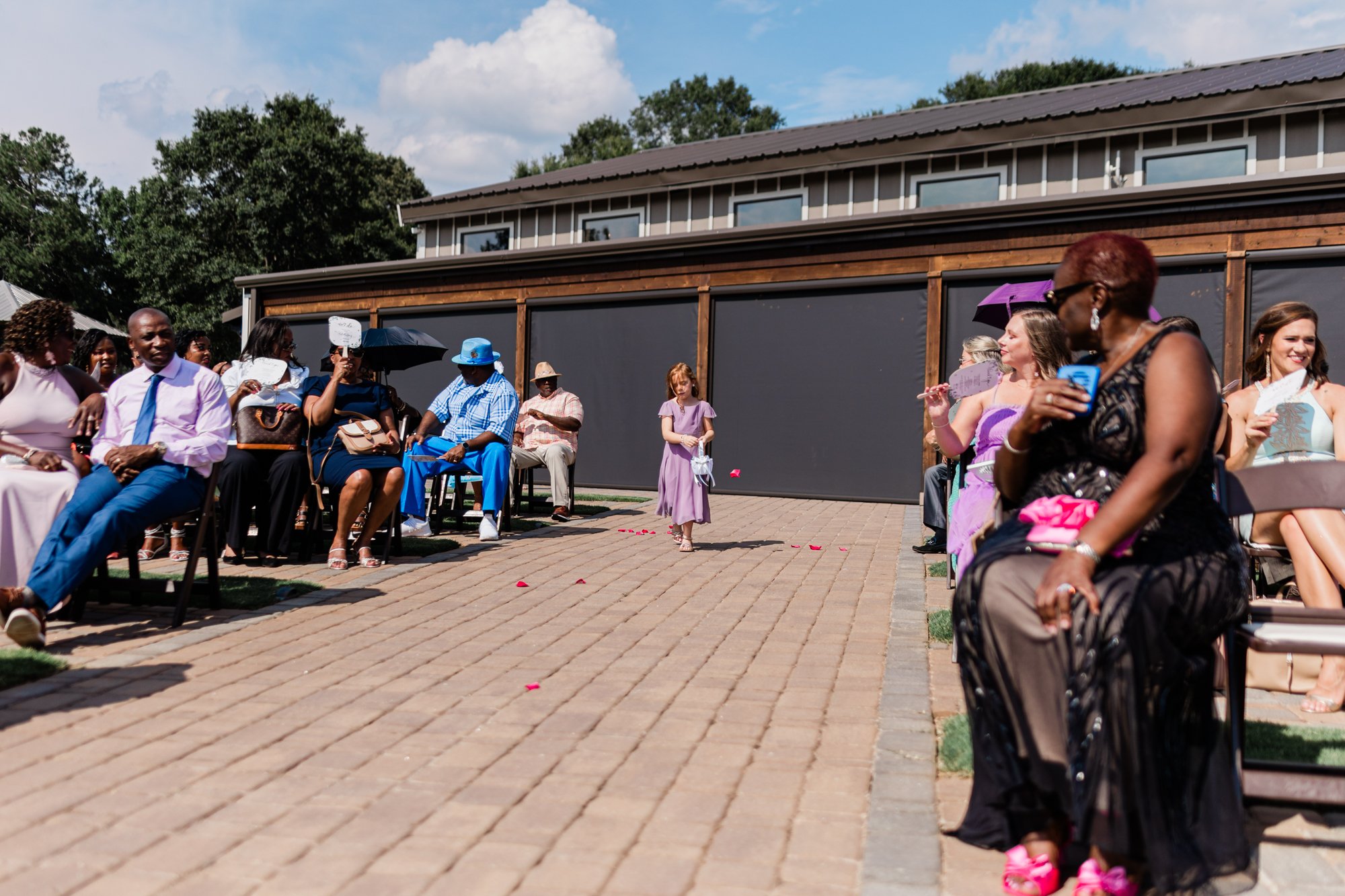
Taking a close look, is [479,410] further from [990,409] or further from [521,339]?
[521,339]

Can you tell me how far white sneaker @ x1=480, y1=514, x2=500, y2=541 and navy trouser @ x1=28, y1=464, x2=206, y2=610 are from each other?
3.91m

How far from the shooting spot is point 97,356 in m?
8.88

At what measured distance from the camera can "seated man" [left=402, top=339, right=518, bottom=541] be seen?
32.5ft

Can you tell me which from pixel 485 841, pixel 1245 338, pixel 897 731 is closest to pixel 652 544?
pixel 897 731

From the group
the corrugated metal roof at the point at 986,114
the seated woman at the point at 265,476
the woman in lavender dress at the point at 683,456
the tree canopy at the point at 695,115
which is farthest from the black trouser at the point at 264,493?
the tree canopy at the point at 695,115

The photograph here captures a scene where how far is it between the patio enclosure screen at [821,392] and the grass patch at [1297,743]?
1038 cm

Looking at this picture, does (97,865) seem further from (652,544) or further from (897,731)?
(652,544)

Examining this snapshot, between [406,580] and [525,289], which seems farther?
[525,289]

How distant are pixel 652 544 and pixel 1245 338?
7.88 meters

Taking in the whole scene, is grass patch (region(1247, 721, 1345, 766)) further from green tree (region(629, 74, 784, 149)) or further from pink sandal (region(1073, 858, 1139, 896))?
green tree (region(629, 74, 784, 149))

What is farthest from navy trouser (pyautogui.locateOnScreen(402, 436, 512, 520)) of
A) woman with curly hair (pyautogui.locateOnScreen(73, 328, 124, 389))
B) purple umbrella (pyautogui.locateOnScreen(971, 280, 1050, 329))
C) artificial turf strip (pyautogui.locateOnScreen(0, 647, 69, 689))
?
artificial turf strip (pyautogui.locateOnScreen(0, 647, 69, 689))

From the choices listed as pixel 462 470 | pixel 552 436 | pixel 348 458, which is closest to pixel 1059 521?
pixel 348 458

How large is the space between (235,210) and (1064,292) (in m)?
44.4

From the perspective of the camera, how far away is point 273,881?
8.79ft
